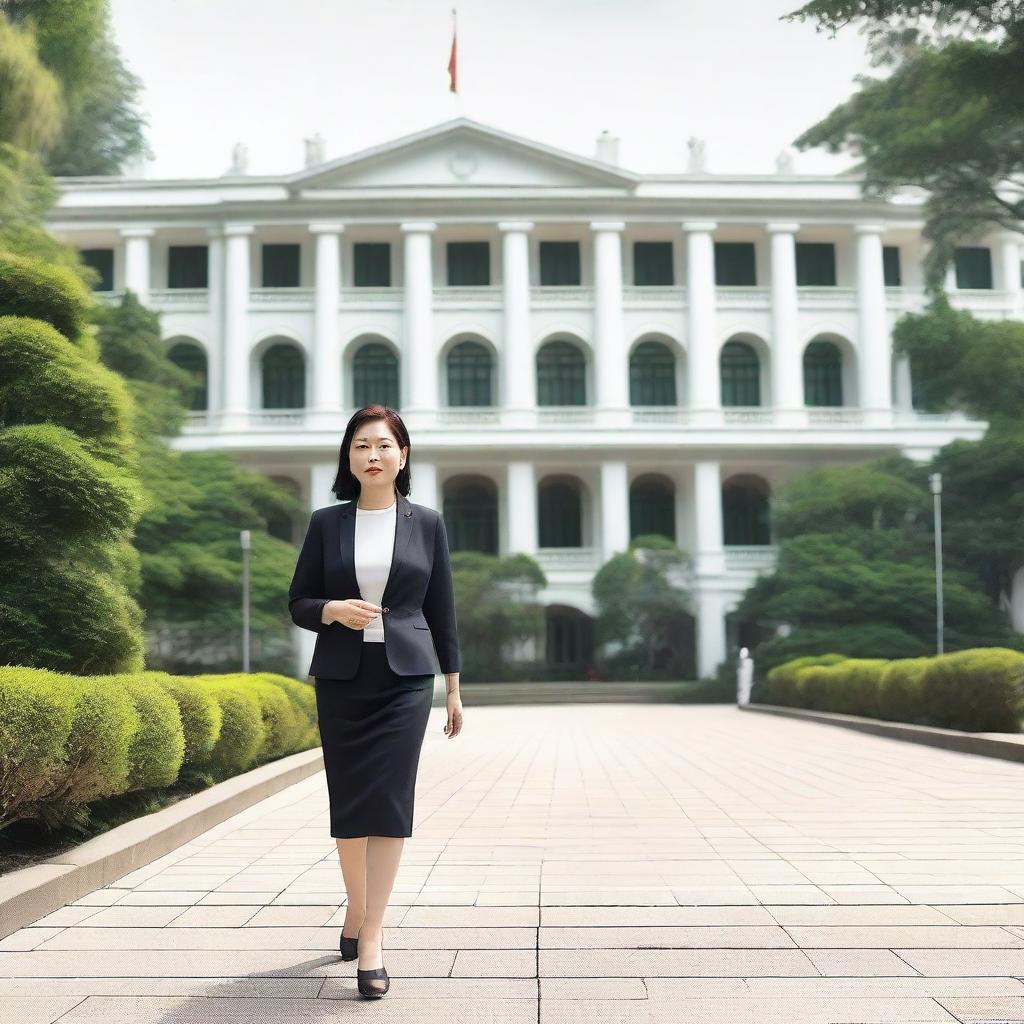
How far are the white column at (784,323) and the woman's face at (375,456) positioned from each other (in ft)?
130

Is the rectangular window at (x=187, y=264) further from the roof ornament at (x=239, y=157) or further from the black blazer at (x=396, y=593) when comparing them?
the black blazer at (x=396, y=593)

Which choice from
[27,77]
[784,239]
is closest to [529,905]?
[27,77]

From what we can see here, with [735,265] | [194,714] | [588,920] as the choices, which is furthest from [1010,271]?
[588,920]

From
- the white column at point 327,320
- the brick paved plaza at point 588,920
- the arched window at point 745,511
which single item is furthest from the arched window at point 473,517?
the brick paved plaza at point 588,920

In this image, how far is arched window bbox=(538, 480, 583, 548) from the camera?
1740 inches

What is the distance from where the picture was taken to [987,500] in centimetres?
3669

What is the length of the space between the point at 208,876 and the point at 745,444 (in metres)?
37.0

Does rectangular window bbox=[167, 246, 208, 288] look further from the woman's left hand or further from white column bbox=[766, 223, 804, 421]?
the woman's left hand

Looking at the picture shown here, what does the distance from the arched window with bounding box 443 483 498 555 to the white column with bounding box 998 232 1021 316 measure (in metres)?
18.4

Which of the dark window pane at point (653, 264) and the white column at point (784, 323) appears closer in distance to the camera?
the white column at point (784, 323)

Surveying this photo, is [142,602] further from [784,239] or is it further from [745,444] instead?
[784,239]

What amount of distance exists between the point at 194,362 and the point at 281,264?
4461 millimetres

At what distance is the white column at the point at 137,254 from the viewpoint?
4366cm

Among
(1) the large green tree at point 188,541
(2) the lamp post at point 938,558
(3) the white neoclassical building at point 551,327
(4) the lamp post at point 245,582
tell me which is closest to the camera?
(4) the lamp post at point 245,582
